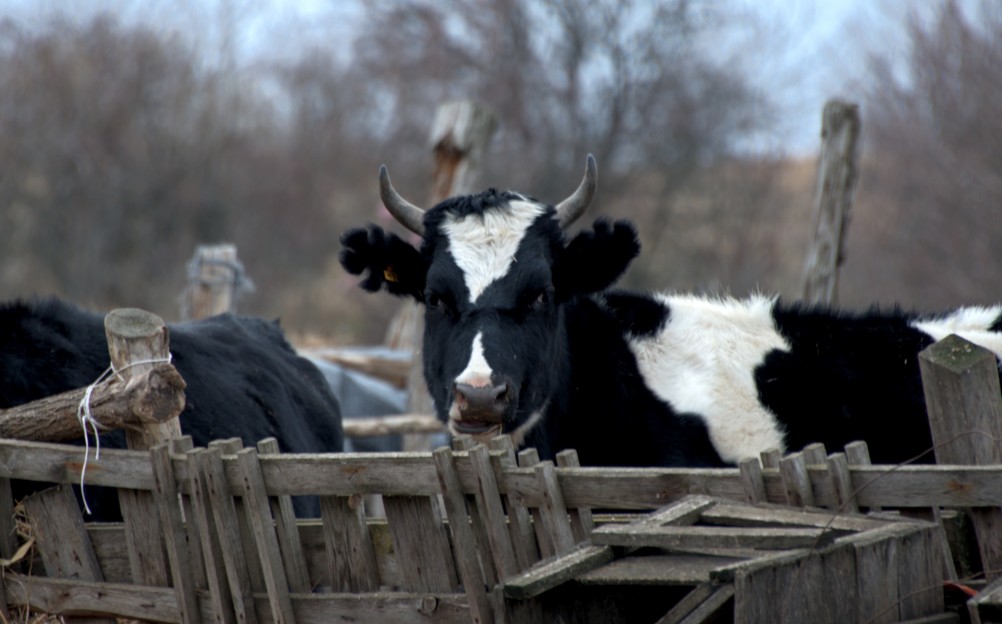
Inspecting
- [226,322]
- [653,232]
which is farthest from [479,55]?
[226,322]

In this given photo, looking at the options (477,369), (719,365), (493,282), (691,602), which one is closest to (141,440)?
(477,369)

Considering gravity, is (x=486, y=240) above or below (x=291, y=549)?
above

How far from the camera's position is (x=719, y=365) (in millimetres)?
5496

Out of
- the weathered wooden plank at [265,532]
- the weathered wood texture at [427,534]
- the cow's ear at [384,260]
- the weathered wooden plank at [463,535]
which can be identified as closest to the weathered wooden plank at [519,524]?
the weathered wood texture at [427,534]

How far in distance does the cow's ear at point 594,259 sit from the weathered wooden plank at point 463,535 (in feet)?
7.29

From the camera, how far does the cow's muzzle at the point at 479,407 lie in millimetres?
4832

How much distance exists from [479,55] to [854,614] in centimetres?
1996

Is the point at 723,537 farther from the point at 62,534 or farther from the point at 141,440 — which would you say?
the point at 62,534

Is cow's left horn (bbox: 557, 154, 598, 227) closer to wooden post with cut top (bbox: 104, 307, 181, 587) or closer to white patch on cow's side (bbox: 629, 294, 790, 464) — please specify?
white patch on cow's side (bbox: 629, 294, 790, 464)

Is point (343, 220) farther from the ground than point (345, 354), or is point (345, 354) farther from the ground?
point (343, 220)

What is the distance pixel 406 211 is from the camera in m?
5.84

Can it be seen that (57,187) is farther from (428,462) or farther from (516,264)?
(428,462)

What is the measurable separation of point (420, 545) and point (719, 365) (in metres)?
2.29

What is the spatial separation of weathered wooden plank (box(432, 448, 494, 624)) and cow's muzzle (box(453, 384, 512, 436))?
133 centimetres
